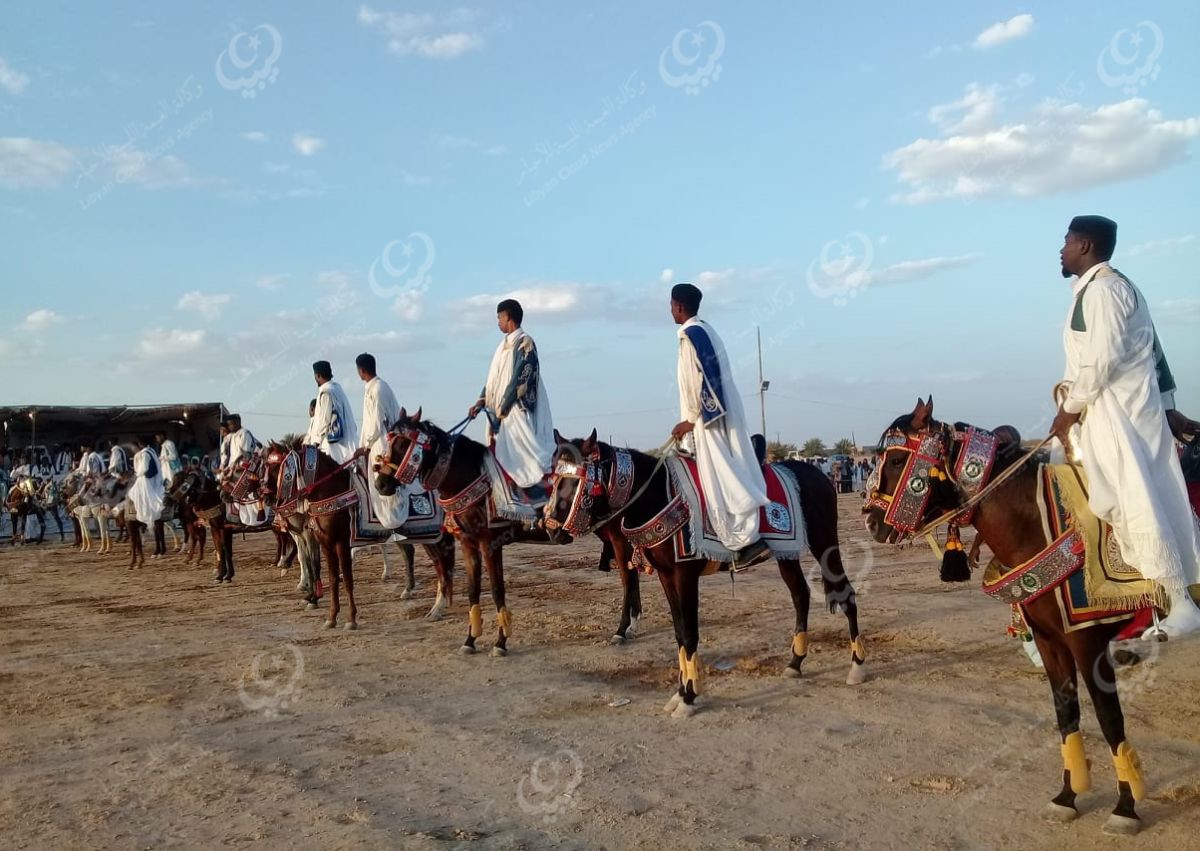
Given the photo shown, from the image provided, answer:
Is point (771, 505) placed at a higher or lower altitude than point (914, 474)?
lower

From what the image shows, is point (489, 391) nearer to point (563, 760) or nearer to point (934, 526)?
point (563, 760)

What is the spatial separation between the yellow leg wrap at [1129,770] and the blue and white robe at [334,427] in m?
10.5

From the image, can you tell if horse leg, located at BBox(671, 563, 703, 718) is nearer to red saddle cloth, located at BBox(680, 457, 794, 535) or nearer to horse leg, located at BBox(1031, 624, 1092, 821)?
red saddle cloth, located at BBox(680, 457, 794, 535)

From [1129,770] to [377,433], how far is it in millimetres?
9408

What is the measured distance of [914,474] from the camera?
4.98 m

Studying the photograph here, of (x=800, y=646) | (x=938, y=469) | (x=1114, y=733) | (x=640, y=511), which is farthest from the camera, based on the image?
(x=800, y=646)

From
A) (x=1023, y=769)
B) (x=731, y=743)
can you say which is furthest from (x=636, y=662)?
(x=1023, y=769)

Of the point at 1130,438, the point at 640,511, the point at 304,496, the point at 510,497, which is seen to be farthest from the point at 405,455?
the point at 1130,438

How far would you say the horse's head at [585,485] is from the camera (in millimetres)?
6934

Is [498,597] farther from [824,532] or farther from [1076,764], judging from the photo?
[1076,764]

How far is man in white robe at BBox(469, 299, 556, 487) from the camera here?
31.4 feet

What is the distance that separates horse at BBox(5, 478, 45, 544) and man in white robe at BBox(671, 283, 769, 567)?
82.3ft

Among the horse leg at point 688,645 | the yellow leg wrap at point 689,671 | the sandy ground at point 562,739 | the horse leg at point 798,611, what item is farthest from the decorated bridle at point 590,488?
the horse leg at point 798,611

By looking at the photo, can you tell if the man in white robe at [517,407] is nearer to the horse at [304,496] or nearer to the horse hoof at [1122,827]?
the horse at [304,496]
